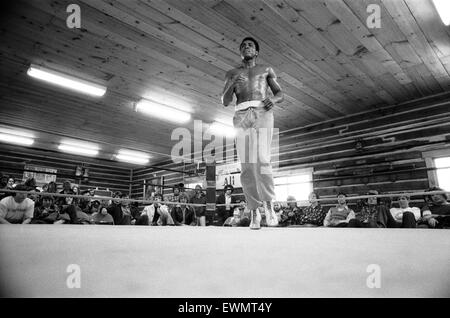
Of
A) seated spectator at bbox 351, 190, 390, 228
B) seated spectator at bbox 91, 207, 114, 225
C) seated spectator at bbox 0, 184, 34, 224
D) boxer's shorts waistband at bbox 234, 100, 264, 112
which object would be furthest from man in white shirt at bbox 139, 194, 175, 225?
boxer's shorts waistband at bbox 234, 100, 264, 112

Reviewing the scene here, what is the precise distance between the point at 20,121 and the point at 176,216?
4.60m

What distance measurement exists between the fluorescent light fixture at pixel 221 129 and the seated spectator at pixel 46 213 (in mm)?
3873

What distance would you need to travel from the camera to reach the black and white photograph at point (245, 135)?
62 centimetres

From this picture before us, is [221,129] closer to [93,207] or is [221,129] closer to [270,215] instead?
[93,207]

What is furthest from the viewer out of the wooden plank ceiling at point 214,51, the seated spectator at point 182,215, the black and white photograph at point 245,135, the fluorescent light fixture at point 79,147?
the fluorescent light fixture at point 79,147

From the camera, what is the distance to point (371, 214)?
4.40 metres

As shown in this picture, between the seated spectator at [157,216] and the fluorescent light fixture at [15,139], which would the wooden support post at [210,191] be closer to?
the seated spectator at [157,216]

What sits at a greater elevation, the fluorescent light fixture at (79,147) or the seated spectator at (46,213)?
the fluorescent light fixture at (79,147)

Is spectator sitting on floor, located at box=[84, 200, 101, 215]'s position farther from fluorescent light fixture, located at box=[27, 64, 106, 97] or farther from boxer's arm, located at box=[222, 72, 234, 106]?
boxer's arm, located at box=[222, 72, 234, 106]

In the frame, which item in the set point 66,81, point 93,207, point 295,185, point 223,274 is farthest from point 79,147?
point 223,274

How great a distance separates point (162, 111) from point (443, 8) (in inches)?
189

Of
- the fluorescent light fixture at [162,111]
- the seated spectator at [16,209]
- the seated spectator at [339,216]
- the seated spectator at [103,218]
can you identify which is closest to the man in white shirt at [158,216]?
the seated spectator at [103,218]

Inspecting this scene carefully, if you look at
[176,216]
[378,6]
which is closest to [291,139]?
[176,216]
